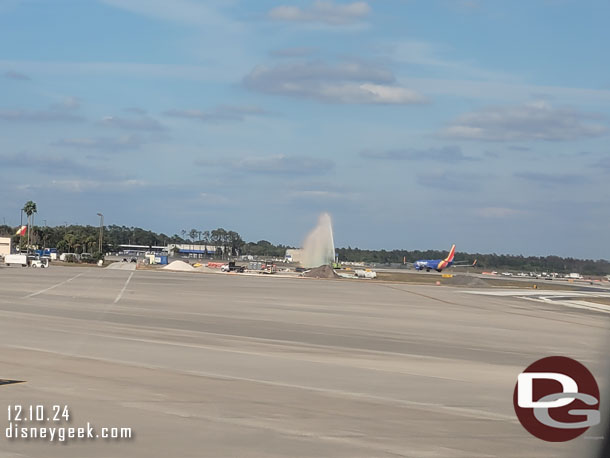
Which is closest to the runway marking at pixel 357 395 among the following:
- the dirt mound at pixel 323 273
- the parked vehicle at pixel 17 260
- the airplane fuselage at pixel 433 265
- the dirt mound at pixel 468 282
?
the dirt mound at pixel 468 282

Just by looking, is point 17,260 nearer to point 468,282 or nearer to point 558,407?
point 468,282

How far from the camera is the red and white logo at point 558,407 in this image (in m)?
13.0

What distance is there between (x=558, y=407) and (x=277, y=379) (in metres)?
7.41

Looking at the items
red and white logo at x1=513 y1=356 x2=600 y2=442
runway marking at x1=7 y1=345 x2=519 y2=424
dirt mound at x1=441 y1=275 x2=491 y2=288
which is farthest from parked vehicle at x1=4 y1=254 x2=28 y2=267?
red and white logo at x1=513 y1=356 x2=600 y2=442

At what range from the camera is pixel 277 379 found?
1902cm

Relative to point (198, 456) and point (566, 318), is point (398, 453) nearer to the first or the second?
point (198, 456)

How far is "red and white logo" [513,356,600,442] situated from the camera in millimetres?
12961

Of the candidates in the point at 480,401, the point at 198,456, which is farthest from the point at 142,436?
the point at 480,401

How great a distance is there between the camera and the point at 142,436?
40.0 feet

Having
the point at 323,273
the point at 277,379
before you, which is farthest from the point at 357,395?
the point at 323,273

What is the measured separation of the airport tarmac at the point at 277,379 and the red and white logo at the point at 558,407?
31 centimetres

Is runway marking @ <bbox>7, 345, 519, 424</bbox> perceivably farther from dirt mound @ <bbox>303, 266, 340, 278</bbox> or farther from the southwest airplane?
the southwest airplane

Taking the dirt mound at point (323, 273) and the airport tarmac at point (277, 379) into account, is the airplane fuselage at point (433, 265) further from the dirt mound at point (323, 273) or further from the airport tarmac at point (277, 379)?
the airport tarmac at point (277, 379)

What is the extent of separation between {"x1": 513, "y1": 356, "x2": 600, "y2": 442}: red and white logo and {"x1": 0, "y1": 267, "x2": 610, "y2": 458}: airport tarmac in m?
0.31
